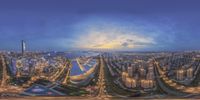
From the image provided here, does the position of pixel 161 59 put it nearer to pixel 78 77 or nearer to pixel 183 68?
pixel 183 68

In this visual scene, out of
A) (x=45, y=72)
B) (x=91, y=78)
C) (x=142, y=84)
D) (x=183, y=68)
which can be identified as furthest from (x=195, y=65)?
→ (x=45, y=72)

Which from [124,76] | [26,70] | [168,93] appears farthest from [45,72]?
[168,93]

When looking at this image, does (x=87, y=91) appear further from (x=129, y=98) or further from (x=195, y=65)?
(x=195, y=65)

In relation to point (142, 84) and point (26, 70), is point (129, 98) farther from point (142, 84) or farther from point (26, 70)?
point (26, 70)

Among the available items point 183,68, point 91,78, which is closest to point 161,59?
point 183,68

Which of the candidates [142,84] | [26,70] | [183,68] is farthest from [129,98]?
[26,70]
